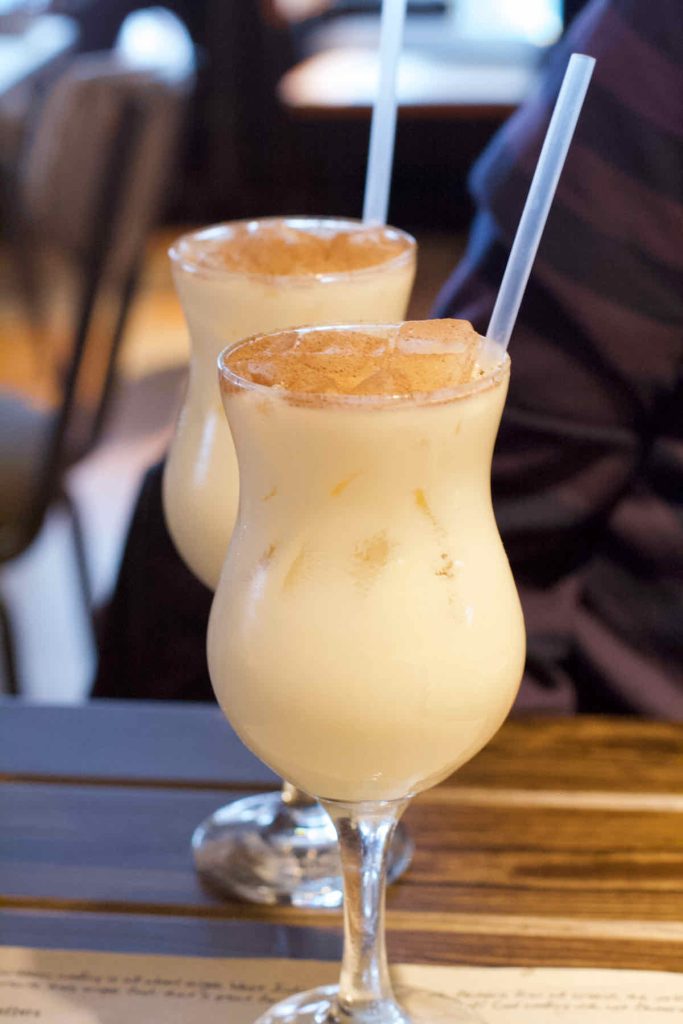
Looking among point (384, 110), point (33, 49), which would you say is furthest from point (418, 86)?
point (384, 110)

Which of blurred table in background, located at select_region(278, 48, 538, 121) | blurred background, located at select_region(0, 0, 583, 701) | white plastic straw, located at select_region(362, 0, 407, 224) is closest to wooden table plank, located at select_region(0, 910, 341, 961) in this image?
white plastic straw, located at select_region(362, 0, 407, 224)

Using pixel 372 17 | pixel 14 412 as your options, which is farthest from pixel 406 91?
pixel 14 412

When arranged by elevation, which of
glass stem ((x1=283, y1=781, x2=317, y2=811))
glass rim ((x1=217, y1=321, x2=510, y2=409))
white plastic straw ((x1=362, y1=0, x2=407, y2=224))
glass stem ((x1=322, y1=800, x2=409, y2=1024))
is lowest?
glass stem ((x1=283, y1=781, x2=317, y2=811))

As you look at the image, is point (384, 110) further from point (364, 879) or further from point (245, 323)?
point (364, 879)

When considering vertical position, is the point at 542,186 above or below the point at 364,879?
above

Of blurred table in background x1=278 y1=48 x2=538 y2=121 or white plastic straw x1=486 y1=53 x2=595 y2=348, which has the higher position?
white plastic straw x1=486 y1=53 x2=595 y2=348

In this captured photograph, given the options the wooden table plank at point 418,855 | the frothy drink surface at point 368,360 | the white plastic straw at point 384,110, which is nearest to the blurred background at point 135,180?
the white plastic straw at point 384,110

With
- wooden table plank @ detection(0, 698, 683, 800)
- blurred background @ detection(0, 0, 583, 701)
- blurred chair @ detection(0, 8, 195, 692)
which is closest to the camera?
wooden table plank @ detection(0, 698, 683, 800)

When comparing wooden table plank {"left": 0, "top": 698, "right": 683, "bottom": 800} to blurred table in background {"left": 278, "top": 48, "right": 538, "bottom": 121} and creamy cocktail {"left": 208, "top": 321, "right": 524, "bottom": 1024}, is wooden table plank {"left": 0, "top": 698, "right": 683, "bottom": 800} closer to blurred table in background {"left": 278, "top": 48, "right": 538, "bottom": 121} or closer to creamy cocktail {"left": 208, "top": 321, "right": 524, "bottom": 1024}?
creamy cocktail {"left": 208, "top": 321, "right": 524, "bottom": 1024}

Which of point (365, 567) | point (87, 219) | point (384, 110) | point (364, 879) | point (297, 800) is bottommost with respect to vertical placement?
point (87, 219)
